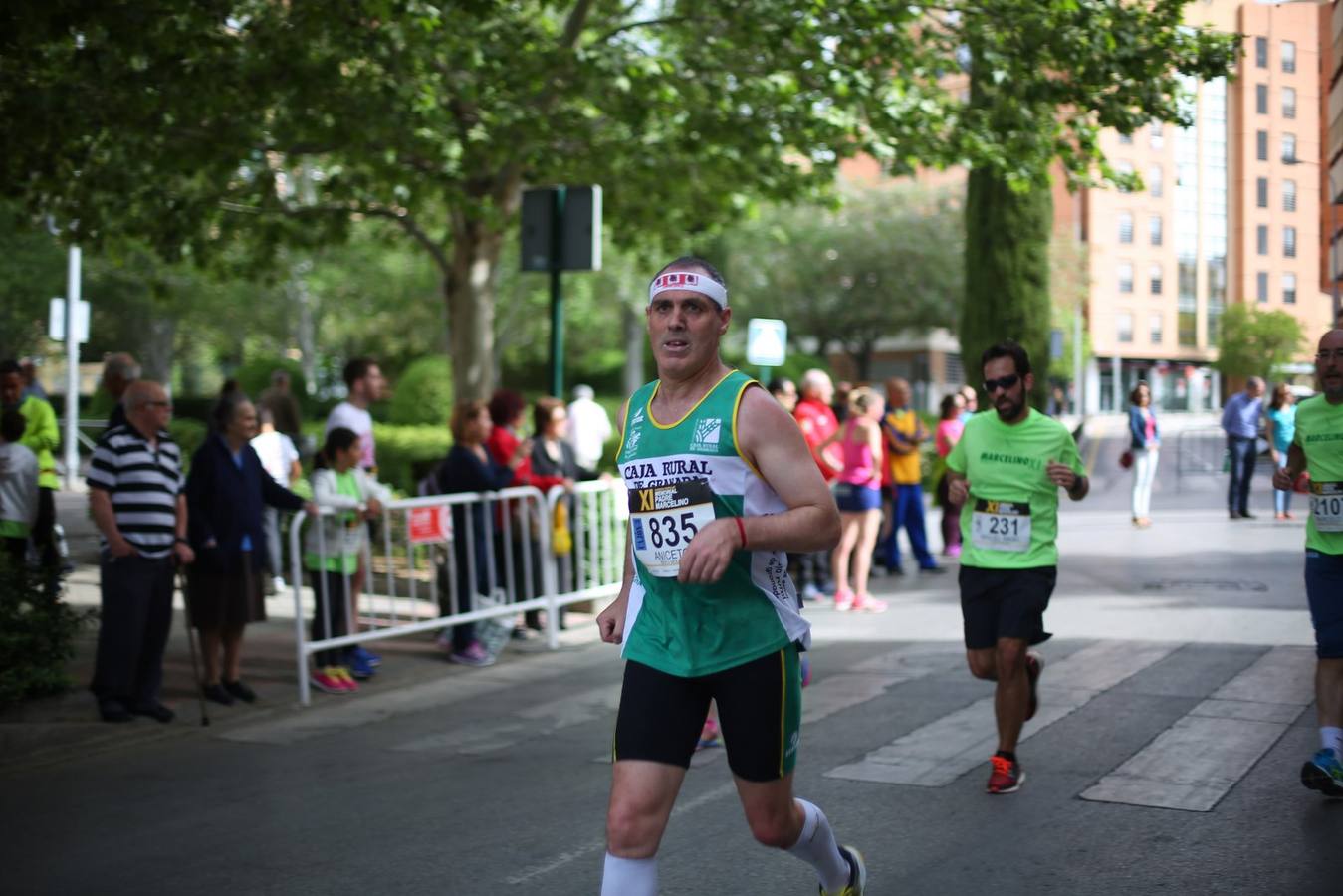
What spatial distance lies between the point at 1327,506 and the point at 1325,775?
1.06 meters

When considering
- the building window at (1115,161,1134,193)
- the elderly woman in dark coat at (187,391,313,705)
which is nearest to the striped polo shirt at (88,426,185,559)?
the elderly woman in dark coat at (187,391,313,705)

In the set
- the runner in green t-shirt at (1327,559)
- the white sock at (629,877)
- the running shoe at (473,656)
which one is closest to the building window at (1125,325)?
the running shoe at (473,656)

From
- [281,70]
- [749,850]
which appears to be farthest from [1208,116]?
[749,850]

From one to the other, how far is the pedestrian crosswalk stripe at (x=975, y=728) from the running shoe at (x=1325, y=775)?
1354 mm

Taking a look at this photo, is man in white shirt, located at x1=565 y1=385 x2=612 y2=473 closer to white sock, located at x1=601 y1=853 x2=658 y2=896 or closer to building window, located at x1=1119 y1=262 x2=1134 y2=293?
white sock, located at x1=601 y1=853 x2=658 y2=896

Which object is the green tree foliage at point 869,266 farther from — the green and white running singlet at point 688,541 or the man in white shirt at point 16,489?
the green and white running singlet at point 688,541

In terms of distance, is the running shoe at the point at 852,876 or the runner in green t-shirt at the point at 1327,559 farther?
the runner in green t-shirt at the point at 1327,559

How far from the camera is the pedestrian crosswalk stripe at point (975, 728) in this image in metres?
6.24

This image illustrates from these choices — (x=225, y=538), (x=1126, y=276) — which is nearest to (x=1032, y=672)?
(x=225, y=538)

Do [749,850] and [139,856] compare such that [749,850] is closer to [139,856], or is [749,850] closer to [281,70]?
[139,856]

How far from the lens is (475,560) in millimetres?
9852

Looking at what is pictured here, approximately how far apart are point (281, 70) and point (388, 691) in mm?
4875

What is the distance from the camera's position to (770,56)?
11969 millimetres

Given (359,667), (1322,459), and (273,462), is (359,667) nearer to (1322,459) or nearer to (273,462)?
(273,462)
